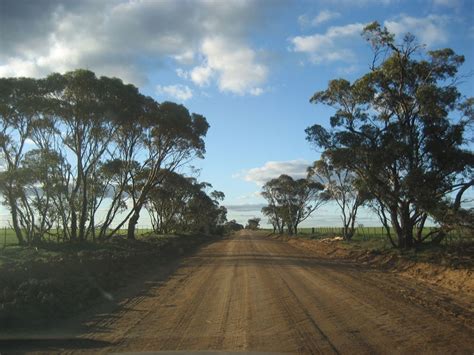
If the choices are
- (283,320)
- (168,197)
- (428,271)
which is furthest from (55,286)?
(168,197)

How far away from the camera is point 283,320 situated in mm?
9211

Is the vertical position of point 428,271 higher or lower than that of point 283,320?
higher

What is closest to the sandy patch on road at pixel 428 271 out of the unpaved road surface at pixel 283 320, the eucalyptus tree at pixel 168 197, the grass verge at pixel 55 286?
the unpaved road surface at pixel 283 320

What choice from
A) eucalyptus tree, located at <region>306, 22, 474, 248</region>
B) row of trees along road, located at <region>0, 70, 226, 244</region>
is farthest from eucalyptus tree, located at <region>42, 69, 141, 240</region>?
→ eucalyptus tree, located at <region>306, 22, 474, 248</region>

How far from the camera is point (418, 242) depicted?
24094 millimetres

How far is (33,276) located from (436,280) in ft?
43.1

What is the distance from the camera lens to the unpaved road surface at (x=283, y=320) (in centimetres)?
733

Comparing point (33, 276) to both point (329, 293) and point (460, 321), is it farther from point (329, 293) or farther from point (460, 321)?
point (460, 321)

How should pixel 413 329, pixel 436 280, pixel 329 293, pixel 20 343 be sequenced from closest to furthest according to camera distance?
pixel 20 343 < pixel 413 329 < pixel 329 293 < pixel 436 280

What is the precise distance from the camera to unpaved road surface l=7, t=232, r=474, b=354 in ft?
24.0

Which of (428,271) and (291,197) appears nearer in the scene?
(428,271)

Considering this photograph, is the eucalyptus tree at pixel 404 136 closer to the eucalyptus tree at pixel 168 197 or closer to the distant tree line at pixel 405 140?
the distant tree line at pixel 405 140

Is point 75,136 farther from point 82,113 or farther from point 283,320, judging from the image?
point 283,320

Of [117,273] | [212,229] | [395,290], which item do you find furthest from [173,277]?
[212,229]
